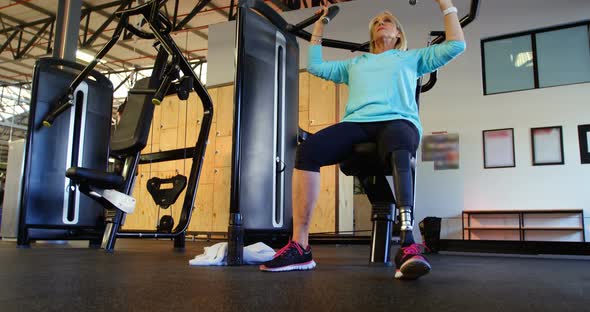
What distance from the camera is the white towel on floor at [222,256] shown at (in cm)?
166

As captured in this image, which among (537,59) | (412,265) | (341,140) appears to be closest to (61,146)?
(341,140)

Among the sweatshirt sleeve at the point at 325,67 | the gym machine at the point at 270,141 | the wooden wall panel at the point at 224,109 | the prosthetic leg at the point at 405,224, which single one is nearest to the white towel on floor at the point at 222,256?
the gym machine at the point at 270,141

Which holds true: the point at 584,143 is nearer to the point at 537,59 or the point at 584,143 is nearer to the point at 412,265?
the point at 537,59

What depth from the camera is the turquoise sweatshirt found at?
1.58 m

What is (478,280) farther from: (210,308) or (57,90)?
(57,90)

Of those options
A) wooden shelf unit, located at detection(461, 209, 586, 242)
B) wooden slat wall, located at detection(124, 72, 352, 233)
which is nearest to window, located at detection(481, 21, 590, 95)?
wooden shelf unit, located at detection(461, 209, 586, 242)

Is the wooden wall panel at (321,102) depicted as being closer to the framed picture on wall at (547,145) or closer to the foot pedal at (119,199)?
the framed picture on wall at (547,145)

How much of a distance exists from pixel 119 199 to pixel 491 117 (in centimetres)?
509

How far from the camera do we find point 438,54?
5.33 feet

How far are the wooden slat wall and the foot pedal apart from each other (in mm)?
2927

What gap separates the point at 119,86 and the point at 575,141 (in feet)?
34.4

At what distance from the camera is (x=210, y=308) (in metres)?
0.77

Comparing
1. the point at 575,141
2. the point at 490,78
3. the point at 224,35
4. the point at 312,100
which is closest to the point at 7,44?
the point at 224,35

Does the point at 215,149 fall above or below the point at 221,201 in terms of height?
above
